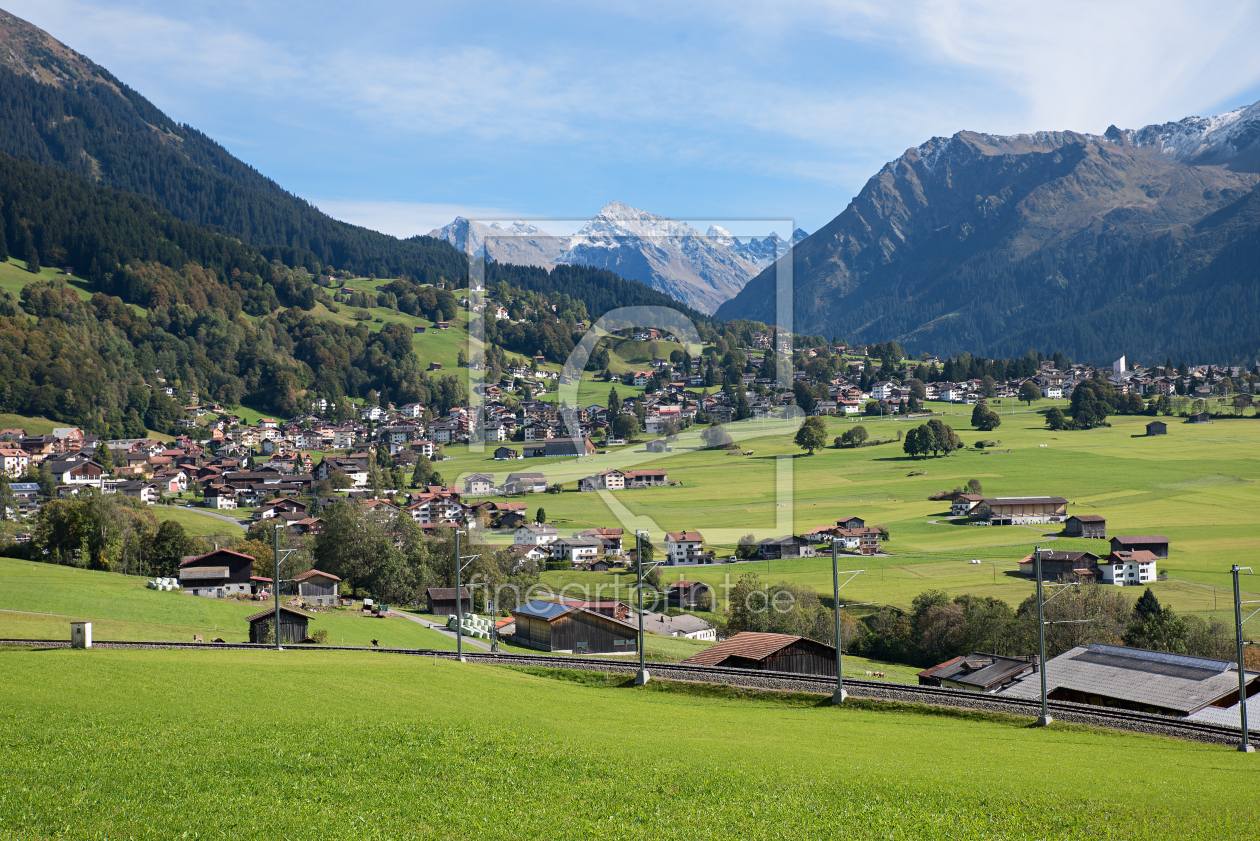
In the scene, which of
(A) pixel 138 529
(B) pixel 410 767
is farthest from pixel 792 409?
(B) pixel 410 767

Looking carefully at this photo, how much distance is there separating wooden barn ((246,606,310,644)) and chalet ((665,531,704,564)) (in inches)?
1015

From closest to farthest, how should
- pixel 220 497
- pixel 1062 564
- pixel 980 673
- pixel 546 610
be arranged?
1. pixel 980 673
2. pixel 546 610
3. pixel 1062 564
4. pixel 220 497

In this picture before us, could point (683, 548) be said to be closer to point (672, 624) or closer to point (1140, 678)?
point (672, 624)

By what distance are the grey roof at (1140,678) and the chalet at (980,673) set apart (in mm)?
801

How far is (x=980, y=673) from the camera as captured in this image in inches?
1061

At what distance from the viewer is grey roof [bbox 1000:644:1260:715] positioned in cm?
2180

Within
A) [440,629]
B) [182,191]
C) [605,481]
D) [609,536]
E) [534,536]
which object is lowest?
[440,629]

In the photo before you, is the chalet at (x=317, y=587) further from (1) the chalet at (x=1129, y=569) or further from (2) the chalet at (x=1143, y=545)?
(2) the chalet at (x=1143, y=545)

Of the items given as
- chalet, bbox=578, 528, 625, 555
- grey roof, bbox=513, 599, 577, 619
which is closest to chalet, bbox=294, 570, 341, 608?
grey roof, bbox=513, 599, 577, 619

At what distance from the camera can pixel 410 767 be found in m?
9.46

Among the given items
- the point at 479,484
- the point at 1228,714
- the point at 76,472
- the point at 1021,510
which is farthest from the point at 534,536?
the point at 76,472

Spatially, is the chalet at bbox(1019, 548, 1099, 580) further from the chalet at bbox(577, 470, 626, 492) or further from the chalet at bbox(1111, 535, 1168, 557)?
the chalet at bbox(577, 470, 626, 492)

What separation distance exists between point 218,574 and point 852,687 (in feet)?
104

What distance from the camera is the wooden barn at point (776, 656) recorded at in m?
23.4
